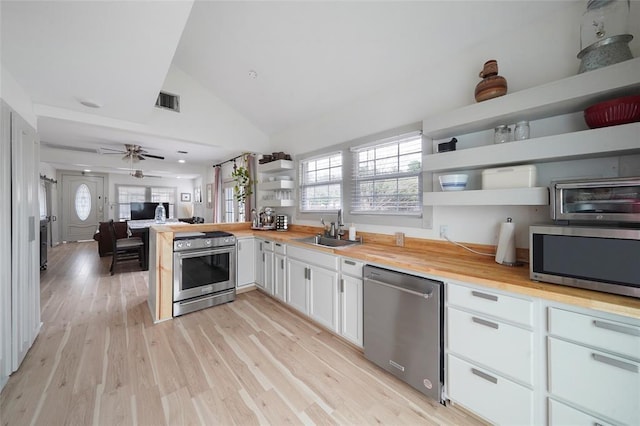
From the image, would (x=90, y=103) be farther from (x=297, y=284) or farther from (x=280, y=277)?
(x=297, y=284)

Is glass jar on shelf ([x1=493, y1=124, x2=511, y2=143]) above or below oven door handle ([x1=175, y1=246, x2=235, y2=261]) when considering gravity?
above

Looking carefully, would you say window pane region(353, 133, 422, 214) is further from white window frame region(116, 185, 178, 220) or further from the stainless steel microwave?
white window frame region(116, 185, 178, 220)

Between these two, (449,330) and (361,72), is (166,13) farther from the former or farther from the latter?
(449,330)

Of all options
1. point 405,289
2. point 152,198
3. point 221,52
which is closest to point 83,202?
point 152,198

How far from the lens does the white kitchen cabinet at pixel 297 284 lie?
2.63 m

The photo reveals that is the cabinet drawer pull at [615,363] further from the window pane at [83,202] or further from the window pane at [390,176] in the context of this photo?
the window pane at [83,202]

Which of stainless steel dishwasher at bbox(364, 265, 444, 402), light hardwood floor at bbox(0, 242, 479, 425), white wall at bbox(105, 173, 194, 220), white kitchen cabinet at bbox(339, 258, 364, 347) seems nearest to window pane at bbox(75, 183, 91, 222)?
white wall at bbox(105, 173, 194, 220)

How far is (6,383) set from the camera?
172cm

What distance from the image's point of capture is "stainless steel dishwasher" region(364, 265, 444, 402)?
1554mm

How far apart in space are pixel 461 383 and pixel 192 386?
6.09 feet

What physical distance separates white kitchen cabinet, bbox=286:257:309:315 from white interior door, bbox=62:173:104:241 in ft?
29.3

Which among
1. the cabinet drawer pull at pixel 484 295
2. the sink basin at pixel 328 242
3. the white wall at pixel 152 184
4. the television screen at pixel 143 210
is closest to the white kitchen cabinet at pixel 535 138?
the cabinet drawer pull at pixel 484 295

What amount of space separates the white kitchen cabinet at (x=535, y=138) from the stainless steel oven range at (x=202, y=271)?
8.41ft

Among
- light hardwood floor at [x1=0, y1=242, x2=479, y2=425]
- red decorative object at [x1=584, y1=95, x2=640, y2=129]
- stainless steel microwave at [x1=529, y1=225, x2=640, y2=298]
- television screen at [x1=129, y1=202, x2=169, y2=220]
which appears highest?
red decorative object at [x1=584, y1=95, x2=640, y2=129]
